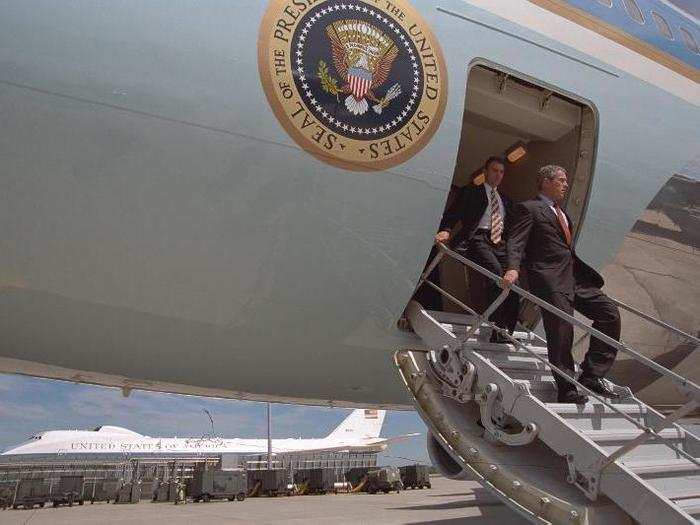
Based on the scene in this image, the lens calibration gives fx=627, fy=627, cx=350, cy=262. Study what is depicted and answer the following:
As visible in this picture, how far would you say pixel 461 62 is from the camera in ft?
13.1

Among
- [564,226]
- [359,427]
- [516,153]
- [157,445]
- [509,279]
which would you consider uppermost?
[516,153]

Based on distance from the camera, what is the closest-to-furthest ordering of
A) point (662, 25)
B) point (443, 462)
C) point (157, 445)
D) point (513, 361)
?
point (513, 361), point (662, 25), point (443, 462), point (157, 445)

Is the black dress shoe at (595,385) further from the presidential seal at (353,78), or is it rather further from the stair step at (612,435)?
the presidential seal at (353,78)

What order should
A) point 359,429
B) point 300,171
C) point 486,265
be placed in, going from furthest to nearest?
point 359,429
point 486,265
point 300,171

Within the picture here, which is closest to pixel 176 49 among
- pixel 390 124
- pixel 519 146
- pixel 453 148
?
pixel 390 124

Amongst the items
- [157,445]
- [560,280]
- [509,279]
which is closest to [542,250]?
[560,280]

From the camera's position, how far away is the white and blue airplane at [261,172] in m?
3.09

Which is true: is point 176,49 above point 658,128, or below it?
below

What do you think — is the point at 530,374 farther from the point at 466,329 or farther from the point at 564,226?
the point at 564,226

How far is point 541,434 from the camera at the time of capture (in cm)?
342

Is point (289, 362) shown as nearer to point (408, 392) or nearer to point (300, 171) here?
point (408, 392)

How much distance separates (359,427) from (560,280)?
59.0 meters

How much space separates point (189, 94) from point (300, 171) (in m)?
0.71

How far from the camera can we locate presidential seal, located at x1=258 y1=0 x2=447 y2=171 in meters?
3.46
